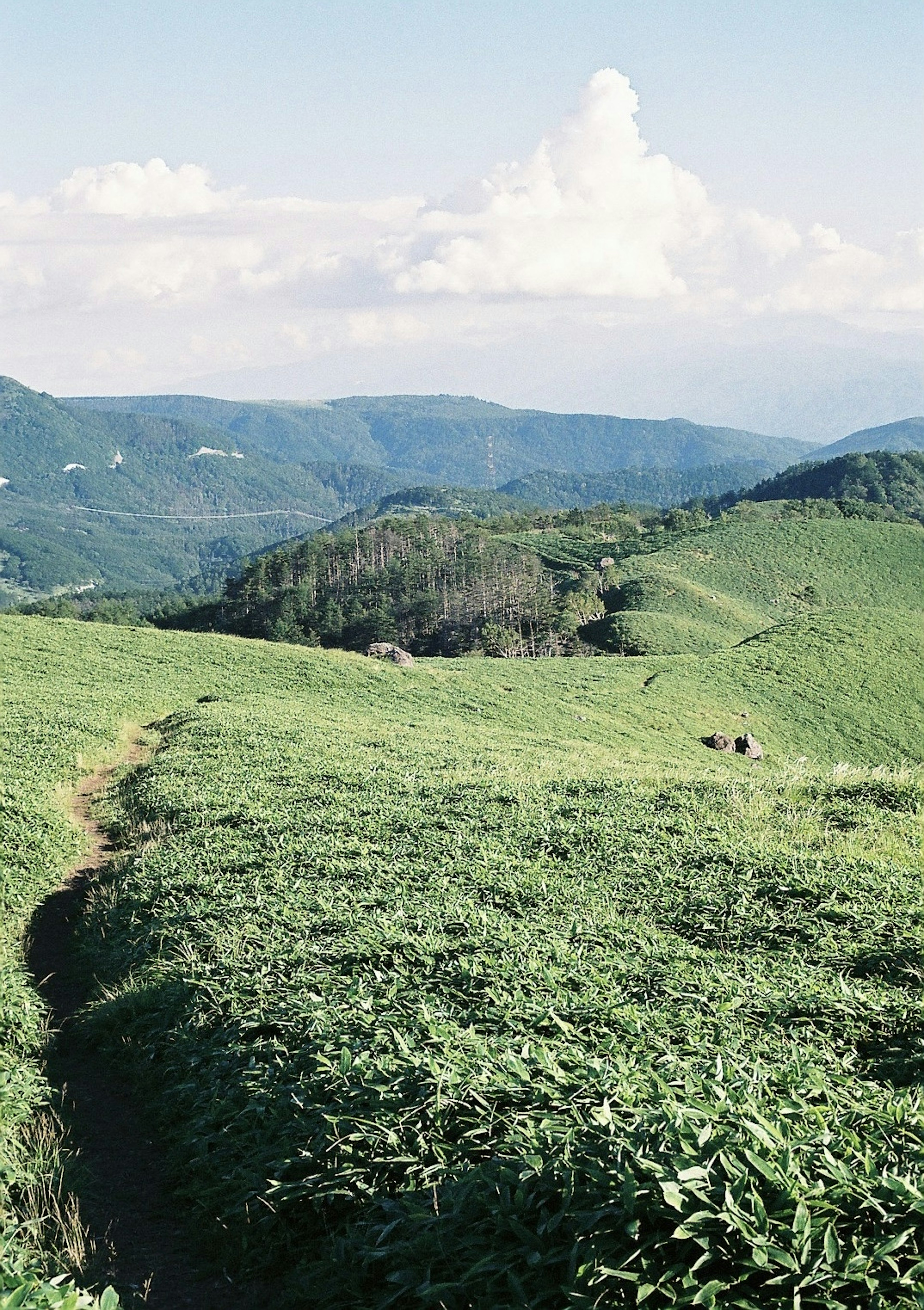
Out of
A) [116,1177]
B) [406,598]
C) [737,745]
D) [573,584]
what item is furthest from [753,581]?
[116,1177]

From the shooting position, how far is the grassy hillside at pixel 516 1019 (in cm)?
441

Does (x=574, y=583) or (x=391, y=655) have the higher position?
(x=574, y=583)

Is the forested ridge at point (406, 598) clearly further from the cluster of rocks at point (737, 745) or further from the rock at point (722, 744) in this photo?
the rock at point (722, 744)

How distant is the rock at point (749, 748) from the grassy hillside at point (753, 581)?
31368 mm

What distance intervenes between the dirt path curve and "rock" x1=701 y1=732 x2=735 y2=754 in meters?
29.1

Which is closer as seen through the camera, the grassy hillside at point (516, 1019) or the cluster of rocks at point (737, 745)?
the grassy hillside at point (516, 1019)

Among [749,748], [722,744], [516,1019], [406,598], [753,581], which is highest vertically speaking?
[753,581]

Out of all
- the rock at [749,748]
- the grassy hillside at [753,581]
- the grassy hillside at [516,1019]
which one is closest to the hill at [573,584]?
the grassy hillside at [753,581]

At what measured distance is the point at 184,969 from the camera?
374 inches

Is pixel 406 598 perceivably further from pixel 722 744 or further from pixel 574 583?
pixel 722 744

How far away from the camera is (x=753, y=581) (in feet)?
307

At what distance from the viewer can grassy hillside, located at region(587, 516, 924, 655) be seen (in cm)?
7506

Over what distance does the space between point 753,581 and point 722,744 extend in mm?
61578

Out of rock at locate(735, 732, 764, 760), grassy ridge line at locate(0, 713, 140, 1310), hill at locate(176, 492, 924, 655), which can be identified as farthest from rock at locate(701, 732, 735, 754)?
hill at locate(176, 492, 924, 655)
